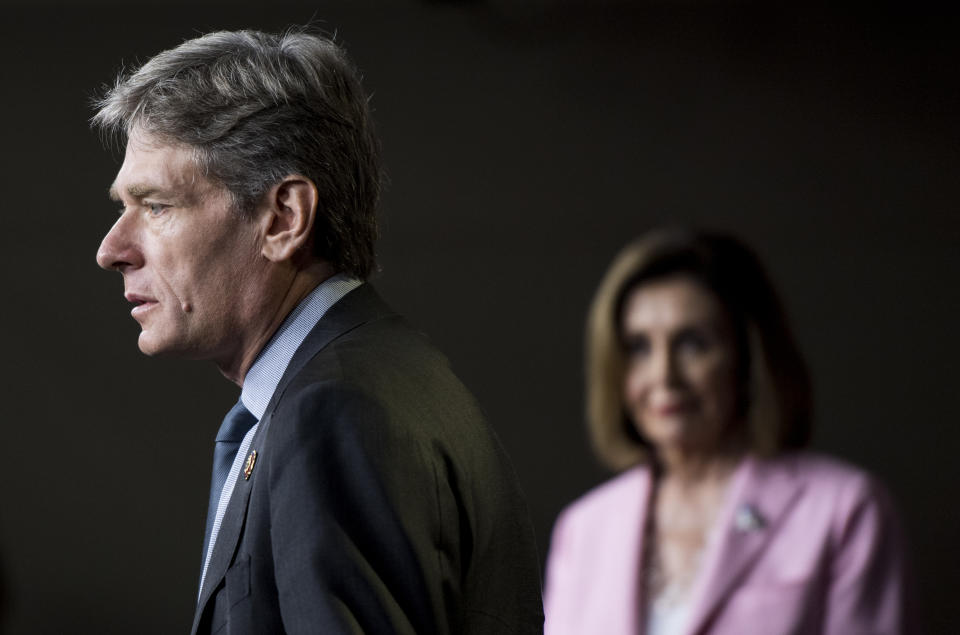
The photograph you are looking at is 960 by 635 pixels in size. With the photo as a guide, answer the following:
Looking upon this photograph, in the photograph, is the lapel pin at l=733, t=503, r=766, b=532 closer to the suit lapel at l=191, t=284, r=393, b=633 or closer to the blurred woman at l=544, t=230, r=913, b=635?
the blurred woman at l=544, t=230, r=913, b=635

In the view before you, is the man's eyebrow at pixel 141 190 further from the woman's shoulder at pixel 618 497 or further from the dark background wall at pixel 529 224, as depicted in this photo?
the dark background wall at pixel 529 224

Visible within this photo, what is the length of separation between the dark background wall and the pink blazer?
3.74 ft

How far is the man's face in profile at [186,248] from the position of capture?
57.6 inches

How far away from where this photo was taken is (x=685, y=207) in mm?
3463

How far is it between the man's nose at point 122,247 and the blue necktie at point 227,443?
22 cm

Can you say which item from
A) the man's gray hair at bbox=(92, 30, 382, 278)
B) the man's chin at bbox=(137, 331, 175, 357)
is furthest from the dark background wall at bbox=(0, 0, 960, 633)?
the man's chin at bbox=(137, 331, 175, 357)

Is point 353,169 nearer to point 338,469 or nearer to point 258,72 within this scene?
point 258,72

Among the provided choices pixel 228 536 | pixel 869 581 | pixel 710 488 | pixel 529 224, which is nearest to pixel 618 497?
pixel 710 488

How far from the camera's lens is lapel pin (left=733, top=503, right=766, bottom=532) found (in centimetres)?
212

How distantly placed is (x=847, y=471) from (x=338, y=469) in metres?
1.34

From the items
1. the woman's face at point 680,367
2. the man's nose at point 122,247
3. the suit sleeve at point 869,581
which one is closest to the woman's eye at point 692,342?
the woman's face at point 680,367

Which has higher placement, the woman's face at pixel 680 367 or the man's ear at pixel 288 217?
the man's ear at pixel 288 217

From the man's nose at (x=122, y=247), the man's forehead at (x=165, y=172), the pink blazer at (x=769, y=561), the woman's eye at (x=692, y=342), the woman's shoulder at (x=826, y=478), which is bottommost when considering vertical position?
the pink blazer at (x=769, y=561)

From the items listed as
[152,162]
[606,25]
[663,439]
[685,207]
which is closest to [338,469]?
[152,162]
